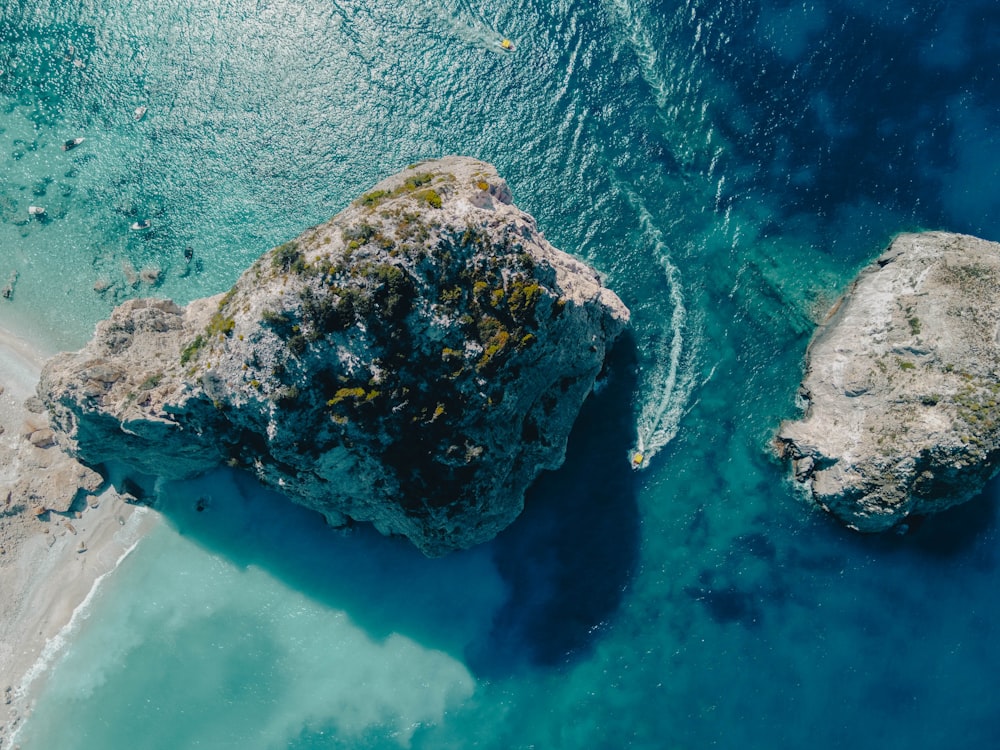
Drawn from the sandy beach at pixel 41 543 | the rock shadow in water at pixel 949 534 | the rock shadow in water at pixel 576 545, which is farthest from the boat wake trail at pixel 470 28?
the rock shadow in water at pixel 949 534

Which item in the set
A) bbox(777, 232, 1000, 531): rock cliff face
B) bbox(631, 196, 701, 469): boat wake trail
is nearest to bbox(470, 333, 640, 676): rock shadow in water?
bbox(631, 196, 701, 469): boat wake trail

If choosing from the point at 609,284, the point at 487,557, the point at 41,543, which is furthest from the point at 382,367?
the point at 41,543

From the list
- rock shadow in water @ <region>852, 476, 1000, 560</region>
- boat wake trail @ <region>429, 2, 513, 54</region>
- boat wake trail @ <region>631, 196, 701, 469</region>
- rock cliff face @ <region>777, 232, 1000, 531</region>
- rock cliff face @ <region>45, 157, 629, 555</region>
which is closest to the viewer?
rock cliff face @ <region>45, 157, 629, 555</region>

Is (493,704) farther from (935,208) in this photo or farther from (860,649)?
(935,208)

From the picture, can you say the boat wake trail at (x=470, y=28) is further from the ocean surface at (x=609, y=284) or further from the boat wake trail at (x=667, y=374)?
the boat wake trail at (x=667, y=374)

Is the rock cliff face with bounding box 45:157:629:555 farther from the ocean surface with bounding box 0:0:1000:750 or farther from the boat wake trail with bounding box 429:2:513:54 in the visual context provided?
the boat wake trail with bounding box 429:2:513:54

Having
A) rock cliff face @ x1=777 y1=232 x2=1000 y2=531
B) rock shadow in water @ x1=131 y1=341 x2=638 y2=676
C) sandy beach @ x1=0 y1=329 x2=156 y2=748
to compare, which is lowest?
sandy beach @ x1=0 y1=329 x2=156 y2=748

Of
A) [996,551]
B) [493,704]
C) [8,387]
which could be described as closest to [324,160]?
[8,387]
